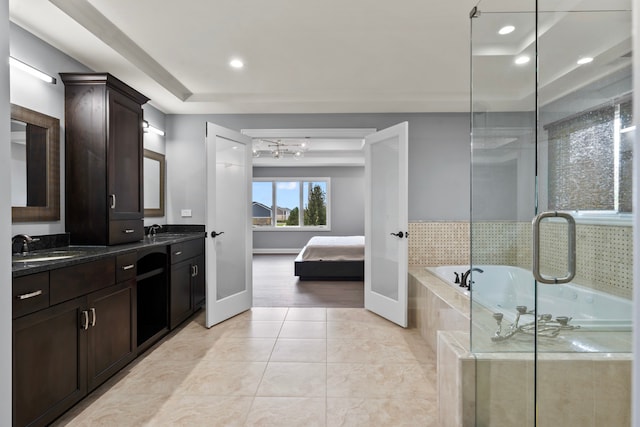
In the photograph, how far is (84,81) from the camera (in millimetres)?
2648

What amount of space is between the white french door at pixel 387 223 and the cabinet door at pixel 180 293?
2.05 m

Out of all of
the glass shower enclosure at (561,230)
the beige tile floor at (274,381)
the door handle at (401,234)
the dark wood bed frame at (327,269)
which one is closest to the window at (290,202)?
the dark wood bed frame at (327,269)

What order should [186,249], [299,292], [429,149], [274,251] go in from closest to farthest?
[186,249] < [429,149] < [299,292] < [274,251]

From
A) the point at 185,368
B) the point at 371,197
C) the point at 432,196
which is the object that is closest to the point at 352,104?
the point at 371,197

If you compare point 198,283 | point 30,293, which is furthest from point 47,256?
point 198,283

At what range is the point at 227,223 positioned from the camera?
3.72 m

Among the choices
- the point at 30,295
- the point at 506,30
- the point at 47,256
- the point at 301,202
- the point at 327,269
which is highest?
the point at 506,30

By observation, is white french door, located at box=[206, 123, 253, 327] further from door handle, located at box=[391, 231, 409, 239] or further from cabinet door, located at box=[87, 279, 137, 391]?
door handle, located at box=[391, 231, 409, 239]

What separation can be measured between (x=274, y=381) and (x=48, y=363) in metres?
1.31

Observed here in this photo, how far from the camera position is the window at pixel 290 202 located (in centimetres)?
943

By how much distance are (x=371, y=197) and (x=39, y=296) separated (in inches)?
123

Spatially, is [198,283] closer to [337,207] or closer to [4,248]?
[4,248]

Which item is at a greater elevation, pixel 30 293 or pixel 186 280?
pixel 30 293

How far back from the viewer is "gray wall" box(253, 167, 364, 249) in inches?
367
